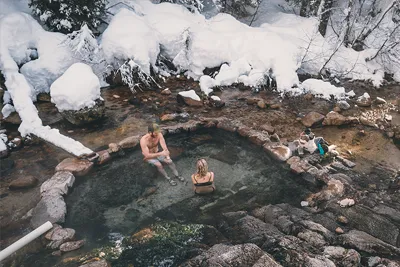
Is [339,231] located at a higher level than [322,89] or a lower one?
lower

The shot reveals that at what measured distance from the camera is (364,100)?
956cm

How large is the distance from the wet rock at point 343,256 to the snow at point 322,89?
688 centimetres

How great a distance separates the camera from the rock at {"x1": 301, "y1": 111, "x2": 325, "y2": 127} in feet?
26.8

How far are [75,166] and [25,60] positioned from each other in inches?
204

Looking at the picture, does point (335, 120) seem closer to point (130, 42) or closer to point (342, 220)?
point (342, 220)

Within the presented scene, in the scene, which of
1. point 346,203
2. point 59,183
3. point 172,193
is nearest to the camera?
point 346,203

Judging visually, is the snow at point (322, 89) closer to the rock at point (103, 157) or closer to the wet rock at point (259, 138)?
the wet rock at point (259, 138)

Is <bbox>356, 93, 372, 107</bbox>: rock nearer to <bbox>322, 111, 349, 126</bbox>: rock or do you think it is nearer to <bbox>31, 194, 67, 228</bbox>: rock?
<bbox>322, 111, 349, 126</bbox>: rock

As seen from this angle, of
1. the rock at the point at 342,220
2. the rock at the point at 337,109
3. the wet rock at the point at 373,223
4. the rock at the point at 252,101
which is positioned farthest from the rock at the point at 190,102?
the rock at the point at 342,220

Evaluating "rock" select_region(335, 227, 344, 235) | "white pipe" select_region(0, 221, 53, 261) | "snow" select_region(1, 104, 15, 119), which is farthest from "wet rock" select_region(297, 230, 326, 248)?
"snow" select_region(1, 104, 15, 119)

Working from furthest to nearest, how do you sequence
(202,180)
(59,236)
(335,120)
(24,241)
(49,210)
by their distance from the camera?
1. (335,120)
2. (202,180)
3. (49,210)
4. (59,236)
5. (24,241)

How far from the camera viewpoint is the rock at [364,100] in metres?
9.40

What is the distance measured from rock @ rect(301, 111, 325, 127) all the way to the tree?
7.70 meters

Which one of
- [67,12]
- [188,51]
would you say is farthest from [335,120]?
[67,12]
